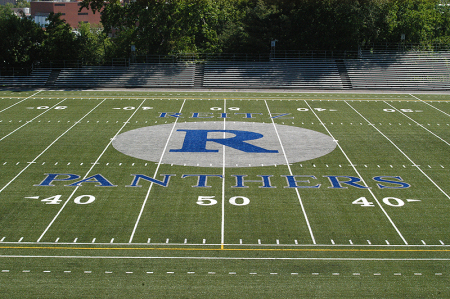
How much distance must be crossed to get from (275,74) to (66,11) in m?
100

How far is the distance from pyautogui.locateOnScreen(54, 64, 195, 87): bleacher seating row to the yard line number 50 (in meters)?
27.6

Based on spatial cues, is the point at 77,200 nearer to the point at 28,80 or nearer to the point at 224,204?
the point at 224,204

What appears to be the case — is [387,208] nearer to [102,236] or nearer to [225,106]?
[102,236]

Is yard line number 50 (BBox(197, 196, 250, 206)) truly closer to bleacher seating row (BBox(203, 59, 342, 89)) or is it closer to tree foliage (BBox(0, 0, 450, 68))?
bleacher seating row (BBox(203, 59, 342, 89))

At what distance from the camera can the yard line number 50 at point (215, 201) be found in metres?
19.7

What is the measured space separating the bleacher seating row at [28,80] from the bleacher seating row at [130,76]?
150cm

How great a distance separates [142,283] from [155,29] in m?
42.5

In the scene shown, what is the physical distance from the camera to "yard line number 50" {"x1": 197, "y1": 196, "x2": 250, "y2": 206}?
1968cm

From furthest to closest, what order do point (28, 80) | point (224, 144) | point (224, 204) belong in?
point (28, 80), point (224, 144), point (224, 204)

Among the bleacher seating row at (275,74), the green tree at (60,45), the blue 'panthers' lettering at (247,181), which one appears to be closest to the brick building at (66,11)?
the green tree at (60,45)

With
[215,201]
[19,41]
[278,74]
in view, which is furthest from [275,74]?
[215,201]

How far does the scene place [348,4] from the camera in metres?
50.5

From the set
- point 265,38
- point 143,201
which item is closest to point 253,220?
point 143,201

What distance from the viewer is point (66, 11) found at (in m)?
132
